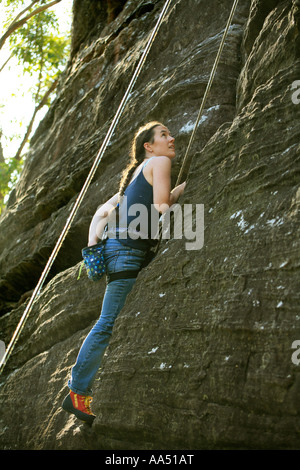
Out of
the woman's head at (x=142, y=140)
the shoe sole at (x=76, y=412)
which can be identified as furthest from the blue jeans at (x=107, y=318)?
the woman's head at (x=142, y=140)

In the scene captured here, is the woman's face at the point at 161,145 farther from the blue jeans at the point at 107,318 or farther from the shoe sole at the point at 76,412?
the shoe sole at the point at 76,412

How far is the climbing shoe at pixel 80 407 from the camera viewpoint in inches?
198

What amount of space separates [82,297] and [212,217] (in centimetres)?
227

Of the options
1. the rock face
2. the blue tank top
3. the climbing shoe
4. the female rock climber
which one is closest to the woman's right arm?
the female rock climber

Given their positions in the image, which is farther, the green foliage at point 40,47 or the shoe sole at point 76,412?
the green foliage at point 40,47

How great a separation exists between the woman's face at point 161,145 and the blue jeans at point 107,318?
101 cm

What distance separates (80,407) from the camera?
5.09m

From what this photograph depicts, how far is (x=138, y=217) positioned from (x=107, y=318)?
94cm

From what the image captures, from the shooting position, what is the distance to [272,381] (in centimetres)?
368

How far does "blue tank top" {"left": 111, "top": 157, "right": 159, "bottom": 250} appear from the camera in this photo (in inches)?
213

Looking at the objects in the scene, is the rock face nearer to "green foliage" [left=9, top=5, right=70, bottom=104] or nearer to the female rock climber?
the female rock climber

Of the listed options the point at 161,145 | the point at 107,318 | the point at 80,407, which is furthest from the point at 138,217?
the point at 80,407

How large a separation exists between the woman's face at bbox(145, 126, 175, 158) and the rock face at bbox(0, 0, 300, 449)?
36cm
